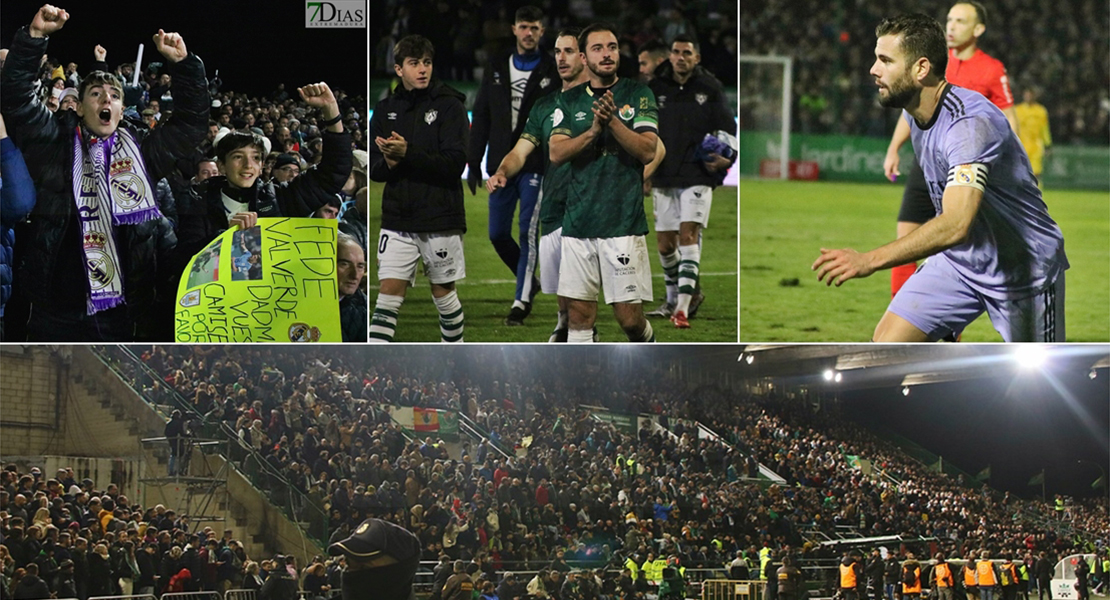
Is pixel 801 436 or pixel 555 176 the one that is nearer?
pixel 555 176

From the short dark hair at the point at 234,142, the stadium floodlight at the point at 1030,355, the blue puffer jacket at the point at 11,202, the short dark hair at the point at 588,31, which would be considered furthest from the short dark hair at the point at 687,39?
the blue puffer jacket at the point at 11,202

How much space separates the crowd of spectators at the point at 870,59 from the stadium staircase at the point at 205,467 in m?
3.52

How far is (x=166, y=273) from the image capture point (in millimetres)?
6809

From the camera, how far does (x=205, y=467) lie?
Answer: 273 inches

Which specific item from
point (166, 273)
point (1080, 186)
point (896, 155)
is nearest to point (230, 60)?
point (166, 273)

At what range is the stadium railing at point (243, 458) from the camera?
6898 mm

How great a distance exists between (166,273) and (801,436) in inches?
155

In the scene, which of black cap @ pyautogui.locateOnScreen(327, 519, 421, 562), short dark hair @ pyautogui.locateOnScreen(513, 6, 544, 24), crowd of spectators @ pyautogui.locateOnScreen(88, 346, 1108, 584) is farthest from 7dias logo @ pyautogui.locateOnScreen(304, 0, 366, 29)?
black cap @ pyautogui.locateOnScreen(327, 519, 421, 562)

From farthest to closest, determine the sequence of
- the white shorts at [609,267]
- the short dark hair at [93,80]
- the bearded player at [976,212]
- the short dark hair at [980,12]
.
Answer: the short dark hair at [980,12] < the white shorts at [609,267] < the short dark hair at [93,80] < the bearded player at [976,212]

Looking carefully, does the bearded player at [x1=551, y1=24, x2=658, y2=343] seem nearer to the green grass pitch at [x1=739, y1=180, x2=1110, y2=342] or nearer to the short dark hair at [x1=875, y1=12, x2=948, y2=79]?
the green grass pitch at [x1=739, y1=180, x2=1110, y2=342]

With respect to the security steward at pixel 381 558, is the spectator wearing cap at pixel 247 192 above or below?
above

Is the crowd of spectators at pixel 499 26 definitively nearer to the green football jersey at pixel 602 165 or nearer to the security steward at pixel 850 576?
the green football jersey at pixel 602 165

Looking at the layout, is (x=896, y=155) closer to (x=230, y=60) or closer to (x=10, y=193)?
(x=230, y=60)

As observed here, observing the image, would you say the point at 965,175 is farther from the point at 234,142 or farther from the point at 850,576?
the point at 234,142
